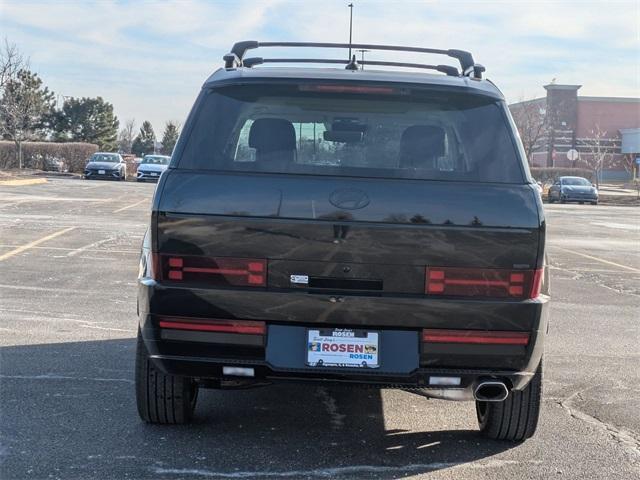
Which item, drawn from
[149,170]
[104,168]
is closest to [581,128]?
[149,170]

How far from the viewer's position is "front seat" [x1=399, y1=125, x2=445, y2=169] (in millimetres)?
3883

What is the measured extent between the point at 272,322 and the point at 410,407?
1635mm

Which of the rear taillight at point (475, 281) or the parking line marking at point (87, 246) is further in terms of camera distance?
the parking line marking at point (87, 246)

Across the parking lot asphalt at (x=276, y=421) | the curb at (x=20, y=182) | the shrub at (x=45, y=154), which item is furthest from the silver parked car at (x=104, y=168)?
the parking lot asphalt at (x=276, y=421)

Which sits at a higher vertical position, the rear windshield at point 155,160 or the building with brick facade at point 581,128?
the building with brick facade at point 581,128

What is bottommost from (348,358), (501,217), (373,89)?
(348,358)

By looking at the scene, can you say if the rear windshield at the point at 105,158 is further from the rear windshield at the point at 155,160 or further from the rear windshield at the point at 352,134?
the rear windshield at the point at 352,134

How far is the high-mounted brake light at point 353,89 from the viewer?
12.8 feet

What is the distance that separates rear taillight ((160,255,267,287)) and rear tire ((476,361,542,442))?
4.93 feet

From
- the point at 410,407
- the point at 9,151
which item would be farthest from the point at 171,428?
the point at 9,151

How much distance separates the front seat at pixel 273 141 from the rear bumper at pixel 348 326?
697 millimetres

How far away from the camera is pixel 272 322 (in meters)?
3.60

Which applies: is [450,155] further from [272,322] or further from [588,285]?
[588,285]

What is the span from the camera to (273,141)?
3922 millimetres
